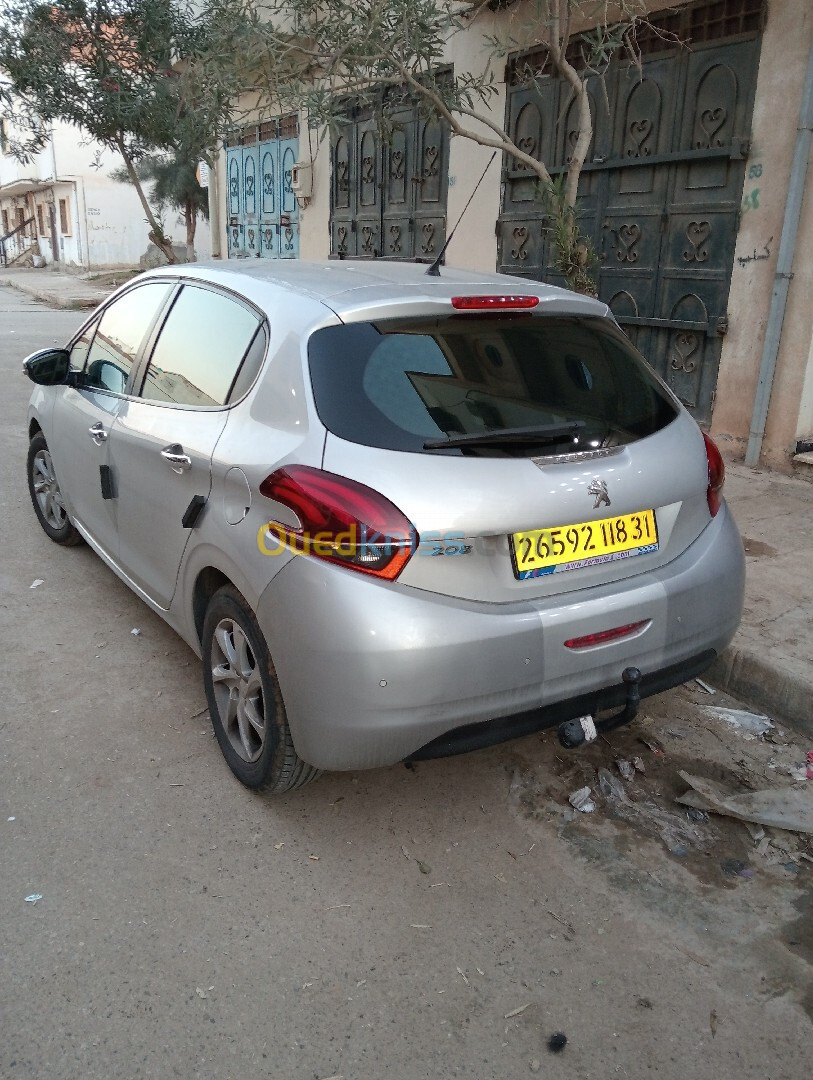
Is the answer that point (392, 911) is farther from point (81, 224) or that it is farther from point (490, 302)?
point (81, 224)

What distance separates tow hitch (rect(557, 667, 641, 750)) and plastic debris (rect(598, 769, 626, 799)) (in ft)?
1.44

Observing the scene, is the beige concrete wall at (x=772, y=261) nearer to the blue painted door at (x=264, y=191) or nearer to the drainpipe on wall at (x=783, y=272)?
the drainpipe on wall at (x=783, y=272)

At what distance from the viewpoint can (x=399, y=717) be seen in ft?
8.18

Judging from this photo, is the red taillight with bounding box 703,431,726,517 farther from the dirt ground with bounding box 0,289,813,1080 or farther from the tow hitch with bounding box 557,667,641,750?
the dirt ground with bounding box 0,289,813,1080

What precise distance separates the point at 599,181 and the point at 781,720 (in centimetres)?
557

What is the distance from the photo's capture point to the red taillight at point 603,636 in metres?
2.67

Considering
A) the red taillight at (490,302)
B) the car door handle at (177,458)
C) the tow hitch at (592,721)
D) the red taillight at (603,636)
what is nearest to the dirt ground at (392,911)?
the tow hitch at (592,721)

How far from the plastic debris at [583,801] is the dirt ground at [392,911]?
35mm

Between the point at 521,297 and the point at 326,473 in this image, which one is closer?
the point at 326,473

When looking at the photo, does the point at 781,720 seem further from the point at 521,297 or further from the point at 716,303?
the point at 716,303

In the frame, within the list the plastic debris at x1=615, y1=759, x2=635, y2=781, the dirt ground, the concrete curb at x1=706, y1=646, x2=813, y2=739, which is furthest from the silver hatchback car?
the concrete curb at x1=706, y1=646, x2=813, y2=739

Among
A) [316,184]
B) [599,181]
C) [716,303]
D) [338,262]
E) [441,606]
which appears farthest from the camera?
[316,184]

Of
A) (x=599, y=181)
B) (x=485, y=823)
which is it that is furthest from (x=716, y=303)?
(x=485, y=823)

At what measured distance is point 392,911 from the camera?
261cm
